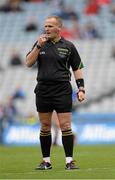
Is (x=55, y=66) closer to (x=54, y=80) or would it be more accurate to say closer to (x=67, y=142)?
(x=54, y=80)

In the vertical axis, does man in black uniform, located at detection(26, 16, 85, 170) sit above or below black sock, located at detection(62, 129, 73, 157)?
above

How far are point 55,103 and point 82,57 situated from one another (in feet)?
58.2

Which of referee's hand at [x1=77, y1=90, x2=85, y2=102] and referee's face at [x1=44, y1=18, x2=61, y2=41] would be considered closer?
referee's face at [x1=44, y1=18, x2=61, y2=41]

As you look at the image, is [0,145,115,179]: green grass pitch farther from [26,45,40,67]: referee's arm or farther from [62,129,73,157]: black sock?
[26,45,40,67]: referee's arm

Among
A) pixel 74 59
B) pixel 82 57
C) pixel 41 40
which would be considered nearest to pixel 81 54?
pixel 82 57

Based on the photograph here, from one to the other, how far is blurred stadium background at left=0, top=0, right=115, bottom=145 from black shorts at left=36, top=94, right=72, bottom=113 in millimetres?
12072

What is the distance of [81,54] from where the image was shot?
29359 millimetres

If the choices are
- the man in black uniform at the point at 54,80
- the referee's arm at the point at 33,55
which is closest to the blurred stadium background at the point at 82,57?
the man in black uniform at the point at 54,80

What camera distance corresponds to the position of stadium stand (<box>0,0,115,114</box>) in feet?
89.1

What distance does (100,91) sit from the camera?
89.7 feet

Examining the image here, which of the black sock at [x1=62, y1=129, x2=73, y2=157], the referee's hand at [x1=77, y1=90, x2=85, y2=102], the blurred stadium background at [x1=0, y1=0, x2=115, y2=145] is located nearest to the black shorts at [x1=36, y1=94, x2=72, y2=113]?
the referee's hand at [x1=77, y1=90, x2=85, y2=102]

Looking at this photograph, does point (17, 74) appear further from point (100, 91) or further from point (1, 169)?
point (1, 169)

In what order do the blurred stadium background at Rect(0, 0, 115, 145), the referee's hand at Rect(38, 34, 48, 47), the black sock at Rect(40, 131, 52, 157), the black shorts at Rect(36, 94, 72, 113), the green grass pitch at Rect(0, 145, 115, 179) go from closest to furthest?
the green grass pitch at Rect(0, 145, 115, 179), the referee's hand at Rect(38, 34, 48, 47), the black shorts at Rect(36, 94, 72, 113), the black sock at Rect(40, 131, 52, 157), the blurred stadium background at Rect(0, 0, 115, 145)

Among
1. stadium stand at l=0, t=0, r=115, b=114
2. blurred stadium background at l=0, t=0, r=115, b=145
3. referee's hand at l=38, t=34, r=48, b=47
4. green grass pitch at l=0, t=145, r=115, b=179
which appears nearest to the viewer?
green grass pitch at l=0, t=145, r=115, b=179
